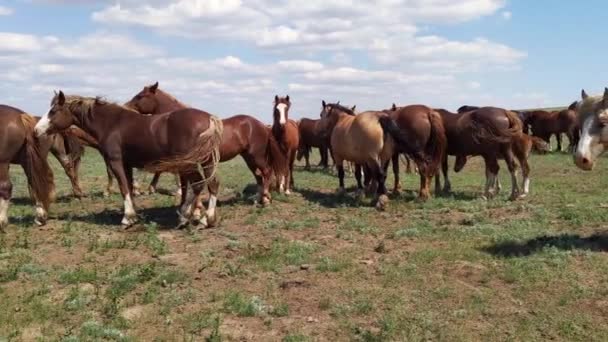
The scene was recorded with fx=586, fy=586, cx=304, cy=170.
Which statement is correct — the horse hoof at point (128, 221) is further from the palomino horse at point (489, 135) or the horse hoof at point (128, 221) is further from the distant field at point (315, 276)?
the palomino horse at point (489, 135)

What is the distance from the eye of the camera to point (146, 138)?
10.1 metres

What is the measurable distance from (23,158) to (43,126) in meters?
0.67

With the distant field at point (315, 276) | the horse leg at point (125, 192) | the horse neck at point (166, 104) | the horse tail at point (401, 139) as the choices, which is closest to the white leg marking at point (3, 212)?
the distant field at point (315, 276)

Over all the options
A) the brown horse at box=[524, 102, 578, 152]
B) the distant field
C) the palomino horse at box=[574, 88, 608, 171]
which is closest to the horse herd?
the palomino horse at box=[574, 88, 608, 171]

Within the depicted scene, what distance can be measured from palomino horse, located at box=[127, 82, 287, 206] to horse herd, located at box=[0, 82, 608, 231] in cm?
2

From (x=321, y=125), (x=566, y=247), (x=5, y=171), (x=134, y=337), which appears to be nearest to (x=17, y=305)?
(x=134, y=337)

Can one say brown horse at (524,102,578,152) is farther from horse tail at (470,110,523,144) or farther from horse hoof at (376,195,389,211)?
horse hoof at (376,195,389,211)

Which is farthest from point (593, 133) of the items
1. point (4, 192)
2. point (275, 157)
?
point (4, 192)

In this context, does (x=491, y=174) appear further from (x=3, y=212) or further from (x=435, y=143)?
(x=3, y=212)

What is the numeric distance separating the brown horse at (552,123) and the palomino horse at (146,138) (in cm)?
2240

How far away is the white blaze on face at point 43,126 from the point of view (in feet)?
32.6

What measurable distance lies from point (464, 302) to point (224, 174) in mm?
16017

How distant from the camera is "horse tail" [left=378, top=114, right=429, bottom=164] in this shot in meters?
12.5

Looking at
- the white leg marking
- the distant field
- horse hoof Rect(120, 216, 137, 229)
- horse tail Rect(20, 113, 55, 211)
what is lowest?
the distant field
